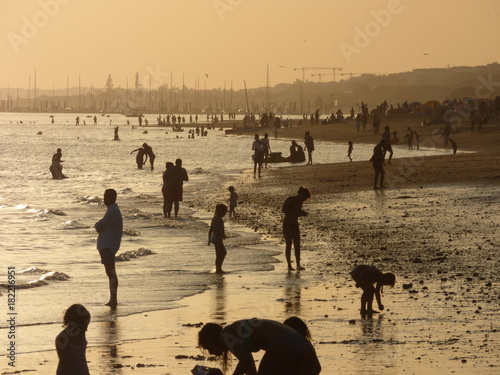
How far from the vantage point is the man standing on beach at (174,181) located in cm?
2736

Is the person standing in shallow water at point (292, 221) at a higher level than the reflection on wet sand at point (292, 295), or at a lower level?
higher

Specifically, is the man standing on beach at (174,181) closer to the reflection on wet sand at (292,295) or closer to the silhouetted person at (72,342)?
the reflection on wet sand at (292,295)

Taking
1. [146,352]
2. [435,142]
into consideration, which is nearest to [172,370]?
[146,352]

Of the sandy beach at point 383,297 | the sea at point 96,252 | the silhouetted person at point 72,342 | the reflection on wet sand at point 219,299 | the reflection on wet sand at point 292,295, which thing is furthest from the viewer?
the sea at point 96,252

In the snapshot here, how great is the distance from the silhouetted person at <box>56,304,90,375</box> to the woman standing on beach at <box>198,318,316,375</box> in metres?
1.33

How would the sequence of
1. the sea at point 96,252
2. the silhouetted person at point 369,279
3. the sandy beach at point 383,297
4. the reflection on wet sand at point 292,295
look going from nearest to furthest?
1. the sandy beach at point 383,297
2. the silhouetted person at point 369,279
3. the reflection on wet sand at point 292,295
4. the sea at point 96,252

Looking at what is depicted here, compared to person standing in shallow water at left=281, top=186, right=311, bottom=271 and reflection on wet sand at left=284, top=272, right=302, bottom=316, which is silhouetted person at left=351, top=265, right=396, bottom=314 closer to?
reflection on wet sand at left=284, top=272, right=302, bottom=316

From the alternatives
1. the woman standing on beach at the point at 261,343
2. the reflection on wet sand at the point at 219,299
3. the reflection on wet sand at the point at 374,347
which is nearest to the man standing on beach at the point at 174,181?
the reflection on wet sand at the point at 219,299

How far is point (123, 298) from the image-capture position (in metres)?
16.2

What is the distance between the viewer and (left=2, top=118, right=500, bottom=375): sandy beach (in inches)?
440

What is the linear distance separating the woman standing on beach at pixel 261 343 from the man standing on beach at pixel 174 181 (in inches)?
748

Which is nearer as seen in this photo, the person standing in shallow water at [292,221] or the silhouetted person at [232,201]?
the person standing in shallow water at [292,221]

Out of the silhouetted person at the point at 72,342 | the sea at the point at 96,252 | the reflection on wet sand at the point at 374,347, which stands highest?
the silhouetted person at the point at 72,342

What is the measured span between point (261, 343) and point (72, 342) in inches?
69.9
